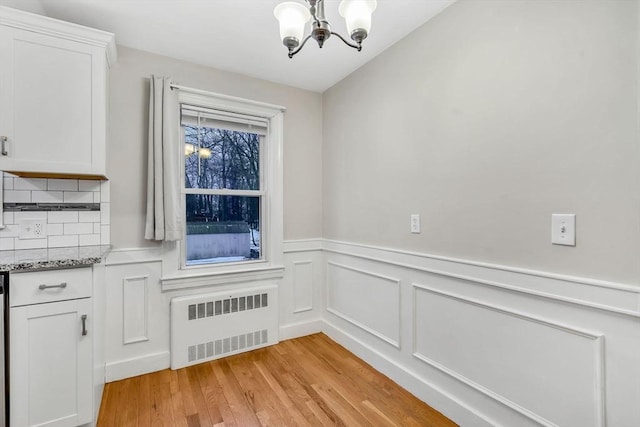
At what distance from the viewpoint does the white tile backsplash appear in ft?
6.20

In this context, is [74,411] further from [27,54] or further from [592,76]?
[592,76]

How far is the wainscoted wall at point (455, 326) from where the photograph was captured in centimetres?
121

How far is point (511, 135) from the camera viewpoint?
1.50m

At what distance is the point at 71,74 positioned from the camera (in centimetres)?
179

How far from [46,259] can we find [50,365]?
0.53 metres

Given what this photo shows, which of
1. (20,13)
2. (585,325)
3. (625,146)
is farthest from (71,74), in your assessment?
(585,325)

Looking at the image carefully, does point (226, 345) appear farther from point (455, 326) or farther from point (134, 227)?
point (455, 326)

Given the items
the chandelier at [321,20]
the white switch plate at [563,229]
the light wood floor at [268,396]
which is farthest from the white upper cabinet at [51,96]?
the white switch plate at [563,229]

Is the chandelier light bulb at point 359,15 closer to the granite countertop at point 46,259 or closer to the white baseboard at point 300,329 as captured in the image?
the granite countertop at point 46,259

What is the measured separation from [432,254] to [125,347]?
2.27 meters

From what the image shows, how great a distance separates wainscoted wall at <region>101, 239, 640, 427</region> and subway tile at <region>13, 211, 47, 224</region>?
47 centimetres

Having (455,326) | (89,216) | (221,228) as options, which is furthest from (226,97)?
(455,326)

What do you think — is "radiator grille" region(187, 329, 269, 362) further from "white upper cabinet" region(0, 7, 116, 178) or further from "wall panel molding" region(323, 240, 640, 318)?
"white upper cabinet" region(0, 7, 116, 178)

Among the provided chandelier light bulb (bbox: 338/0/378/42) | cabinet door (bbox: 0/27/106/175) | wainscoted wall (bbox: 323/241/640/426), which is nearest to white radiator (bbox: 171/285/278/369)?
wainscoted wall (bbox: 323/241/640/426)
